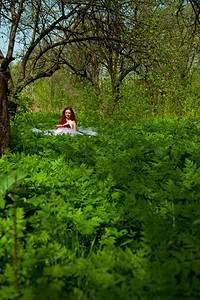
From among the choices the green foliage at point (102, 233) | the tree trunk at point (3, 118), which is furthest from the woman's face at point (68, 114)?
the green foliage at point (102, 233)

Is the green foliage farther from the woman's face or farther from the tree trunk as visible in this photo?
the woman's face

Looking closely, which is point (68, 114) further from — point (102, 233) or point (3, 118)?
point (102, 233)

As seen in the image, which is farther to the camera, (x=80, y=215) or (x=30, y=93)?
(x=30, y=93)

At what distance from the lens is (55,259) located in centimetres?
161

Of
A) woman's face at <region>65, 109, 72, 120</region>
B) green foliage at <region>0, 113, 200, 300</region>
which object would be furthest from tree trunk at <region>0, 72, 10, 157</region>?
woman's face at <region>65, 109, 72, 120</region>

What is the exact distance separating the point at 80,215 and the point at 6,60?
587cm

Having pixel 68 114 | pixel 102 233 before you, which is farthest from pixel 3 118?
pixel 68 114

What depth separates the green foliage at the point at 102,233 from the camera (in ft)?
4.09

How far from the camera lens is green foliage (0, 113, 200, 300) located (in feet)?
4.09

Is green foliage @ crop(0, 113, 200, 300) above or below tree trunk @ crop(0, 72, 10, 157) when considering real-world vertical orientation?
below

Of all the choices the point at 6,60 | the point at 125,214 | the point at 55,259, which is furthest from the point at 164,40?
the point at 55,259

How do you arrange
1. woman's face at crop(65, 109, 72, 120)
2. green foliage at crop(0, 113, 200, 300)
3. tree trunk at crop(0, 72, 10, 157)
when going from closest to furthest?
1. green foliage at crop(0, 113, 200, 300)
2. tree trunk at crop(0, 72, 10, 157)
3. woman's face at crop(65, 109, 72, 120)

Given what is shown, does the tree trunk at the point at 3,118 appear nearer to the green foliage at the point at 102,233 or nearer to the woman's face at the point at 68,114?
the green foliage at the point at 102,233

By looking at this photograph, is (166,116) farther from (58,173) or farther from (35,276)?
(35,276)
